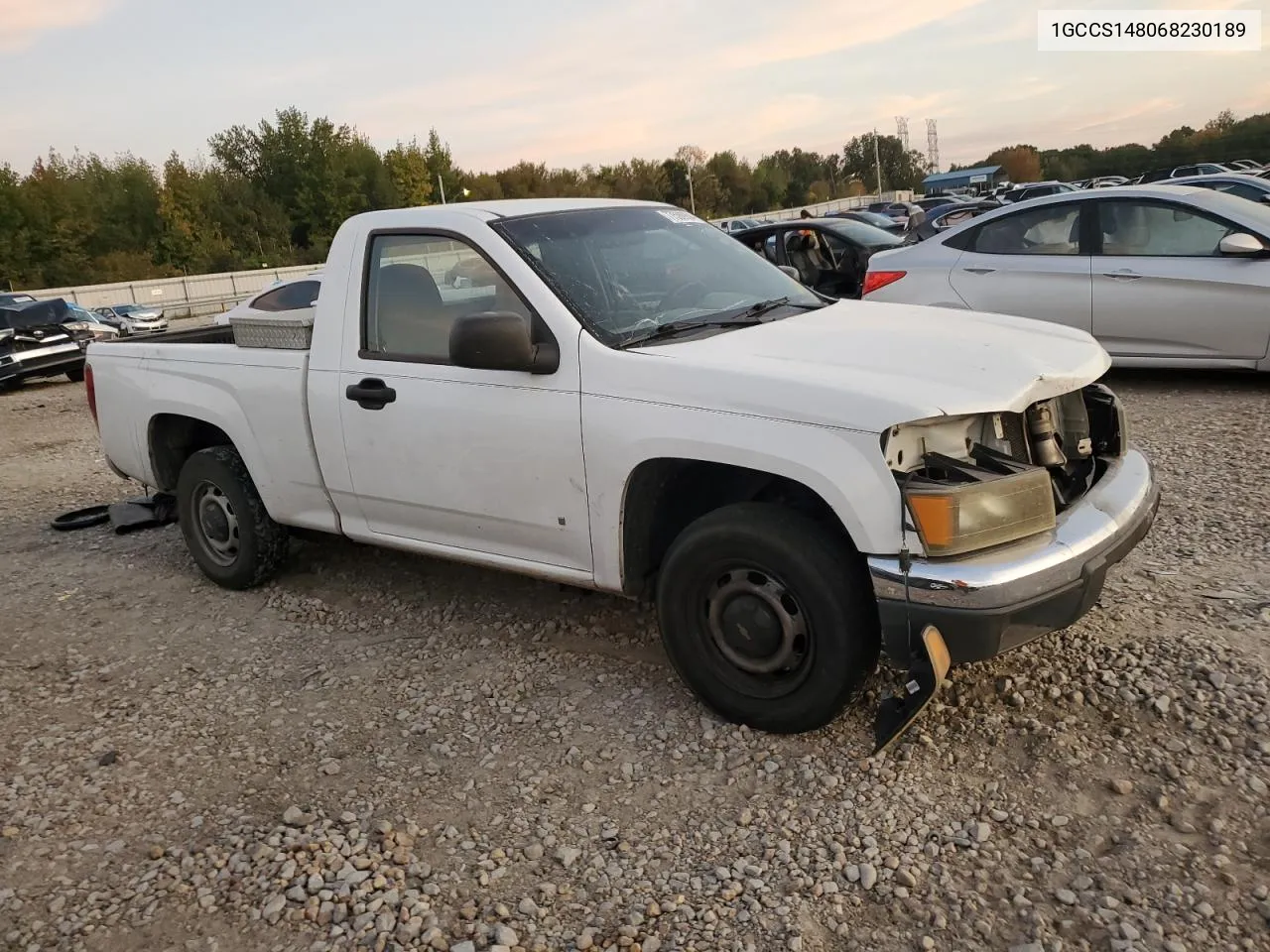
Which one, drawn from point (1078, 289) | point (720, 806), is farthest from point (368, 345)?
point (1078, 289)

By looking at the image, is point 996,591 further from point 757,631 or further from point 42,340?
point 42,340

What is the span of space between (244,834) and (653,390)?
1.89 meters

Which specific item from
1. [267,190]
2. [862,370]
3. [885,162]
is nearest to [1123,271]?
[862,370]

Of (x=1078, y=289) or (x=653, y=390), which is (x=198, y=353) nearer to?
(x=653, y=390)

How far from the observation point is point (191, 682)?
4094mm

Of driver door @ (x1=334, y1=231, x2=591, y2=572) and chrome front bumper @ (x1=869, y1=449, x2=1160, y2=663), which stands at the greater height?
driver door @ (x1=334, y1=231, x2=591, y2=572)

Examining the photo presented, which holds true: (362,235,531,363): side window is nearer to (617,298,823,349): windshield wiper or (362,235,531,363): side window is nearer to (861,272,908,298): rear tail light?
(617,298,823,349): windshield wiper

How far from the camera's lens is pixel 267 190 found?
69.2 metres

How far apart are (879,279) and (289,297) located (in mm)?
6483

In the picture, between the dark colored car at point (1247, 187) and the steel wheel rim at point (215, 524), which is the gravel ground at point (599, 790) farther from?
the dark colored car at point (1247, 187)

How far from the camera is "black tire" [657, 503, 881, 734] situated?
2.94m

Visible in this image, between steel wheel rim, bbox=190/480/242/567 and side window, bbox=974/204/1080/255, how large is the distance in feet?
20.5

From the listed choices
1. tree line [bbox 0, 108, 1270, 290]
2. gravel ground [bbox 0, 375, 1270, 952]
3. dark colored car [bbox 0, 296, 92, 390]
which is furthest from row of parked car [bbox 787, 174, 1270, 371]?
tree line [bbox 0, 108, 1270, 290]

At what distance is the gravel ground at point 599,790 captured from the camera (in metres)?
2.51
